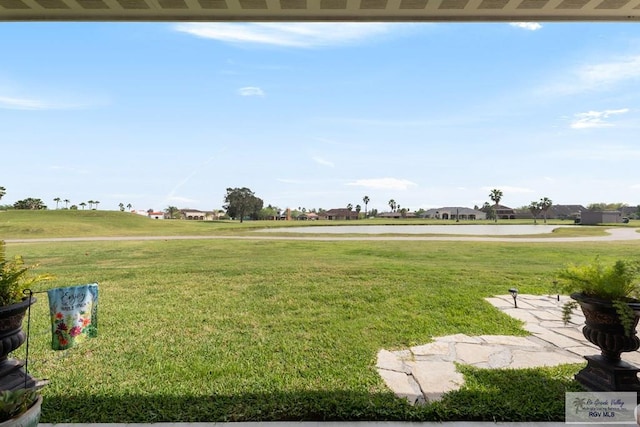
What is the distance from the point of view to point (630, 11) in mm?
2596

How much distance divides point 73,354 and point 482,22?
582cm

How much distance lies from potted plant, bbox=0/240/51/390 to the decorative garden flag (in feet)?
2.32

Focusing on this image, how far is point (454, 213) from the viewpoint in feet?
326

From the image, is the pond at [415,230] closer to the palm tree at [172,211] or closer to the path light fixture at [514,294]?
the path light fixture at [514,294]

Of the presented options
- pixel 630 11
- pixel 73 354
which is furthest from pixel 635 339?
pixel 73 354

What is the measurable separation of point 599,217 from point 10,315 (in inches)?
2891

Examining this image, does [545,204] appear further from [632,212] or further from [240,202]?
[240,202]

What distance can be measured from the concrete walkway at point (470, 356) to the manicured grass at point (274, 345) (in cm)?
16

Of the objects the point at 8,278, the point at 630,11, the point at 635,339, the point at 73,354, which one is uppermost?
the point at 630,11

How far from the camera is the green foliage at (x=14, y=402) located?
5.88 ft

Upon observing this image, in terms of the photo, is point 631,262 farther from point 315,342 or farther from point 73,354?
point 73,354

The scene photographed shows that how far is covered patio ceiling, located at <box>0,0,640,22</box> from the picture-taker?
2.55m

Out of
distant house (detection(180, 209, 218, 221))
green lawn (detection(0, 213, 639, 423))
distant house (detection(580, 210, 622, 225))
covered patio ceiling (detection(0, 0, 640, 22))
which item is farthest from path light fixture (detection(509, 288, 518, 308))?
distant house (detection(180, 209, 218, 221))

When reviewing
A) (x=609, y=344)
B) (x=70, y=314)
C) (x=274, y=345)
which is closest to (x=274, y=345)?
(x=274, y=345)
